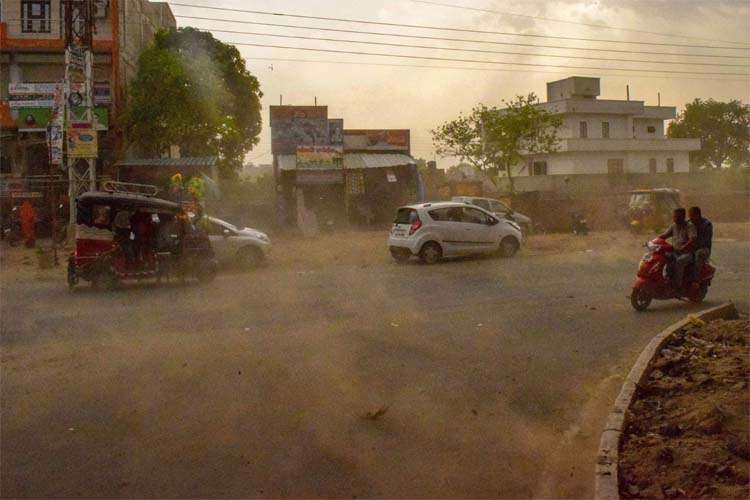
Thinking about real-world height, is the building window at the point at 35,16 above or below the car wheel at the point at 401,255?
above

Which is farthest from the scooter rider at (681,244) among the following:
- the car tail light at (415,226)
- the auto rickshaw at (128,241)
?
the auto rickshaw at (128,241)

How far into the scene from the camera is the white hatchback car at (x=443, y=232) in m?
19.9

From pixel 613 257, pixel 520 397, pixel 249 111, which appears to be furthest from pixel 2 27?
pixel 520 397

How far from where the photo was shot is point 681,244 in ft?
39.7

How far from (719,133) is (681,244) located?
66301 mm

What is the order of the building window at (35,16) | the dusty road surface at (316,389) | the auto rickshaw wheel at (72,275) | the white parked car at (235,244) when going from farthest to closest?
the building window at (35,16), the white parked car at (235,244), the auto rickshaw wheel at (72,275), the dusty road surface at (316,389)

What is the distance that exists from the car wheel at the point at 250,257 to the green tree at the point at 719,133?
60.2 m

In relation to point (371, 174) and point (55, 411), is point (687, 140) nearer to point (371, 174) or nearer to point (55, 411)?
point (371, 174)

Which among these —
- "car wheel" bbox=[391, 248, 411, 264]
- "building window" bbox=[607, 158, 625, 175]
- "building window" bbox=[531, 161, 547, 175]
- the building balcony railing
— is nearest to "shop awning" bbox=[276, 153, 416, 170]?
the building balcony railing

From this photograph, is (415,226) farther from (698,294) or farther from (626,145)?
(626,145)

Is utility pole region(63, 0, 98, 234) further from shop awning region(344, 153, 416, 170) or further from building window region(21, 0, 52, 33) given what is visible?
shop awning region(344, 153, 416, 170)

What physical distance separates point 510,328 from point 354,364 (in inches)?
124

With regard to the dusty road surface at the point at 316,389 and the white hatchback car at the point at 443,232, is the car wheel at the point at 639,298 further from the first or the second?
the white hatchback car at the point at 443,232

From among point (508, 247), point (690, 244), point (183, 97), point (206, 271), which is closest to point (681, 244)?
point (690, 244)
